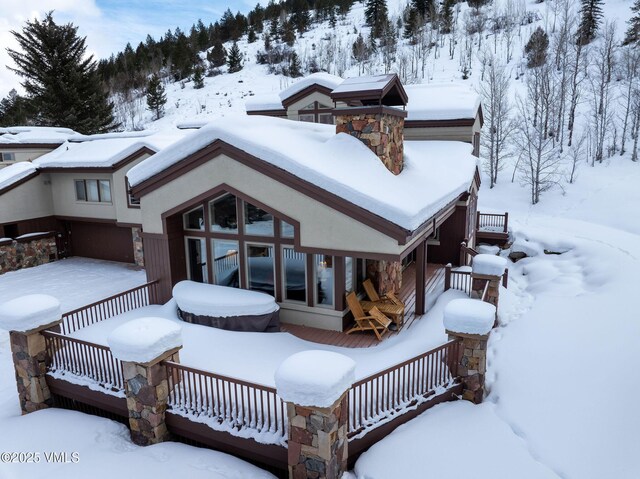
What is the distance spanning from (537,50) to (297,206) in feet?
148

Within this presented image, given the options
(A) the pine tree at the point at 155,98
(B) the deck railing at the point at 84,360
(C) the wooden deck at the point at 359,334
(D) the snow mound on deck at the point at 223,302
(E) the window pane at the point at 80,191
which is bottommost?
(C) the wooden deck at the point at 359,334

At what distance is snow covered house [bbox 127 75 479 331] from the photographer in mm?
8953

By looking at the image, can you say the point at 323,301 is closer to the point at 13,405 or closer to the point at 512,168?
the point at 13,405

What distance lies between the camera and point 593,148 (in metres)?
30.1

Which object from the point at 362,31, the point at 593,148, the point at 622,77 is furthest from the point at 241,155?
the point at 362,31

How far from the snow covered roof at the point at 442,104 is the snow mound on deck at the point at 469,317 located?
11.4m

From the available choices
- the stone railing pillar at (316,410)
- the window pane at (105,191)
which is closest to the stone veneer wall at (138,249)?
the window pane at (105,191)

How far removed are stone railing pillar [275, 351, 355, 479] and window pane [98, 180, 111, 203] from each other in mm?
16734

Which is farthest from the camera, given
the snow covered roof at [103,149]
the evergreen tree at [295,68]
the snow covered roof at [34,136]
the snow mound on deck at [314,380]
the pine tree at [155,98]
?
the evergreen tree at [295,68]

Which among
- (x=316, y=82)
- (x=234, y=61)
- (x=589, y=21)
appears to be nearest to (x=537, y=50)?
(x=589, y=21)

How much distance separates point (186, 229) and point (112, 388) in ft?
15.2

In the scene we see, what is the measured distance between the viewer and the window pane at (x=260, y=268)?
1070cm

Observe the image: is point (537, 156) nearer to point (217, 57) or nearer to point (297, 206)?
point (297, 206)

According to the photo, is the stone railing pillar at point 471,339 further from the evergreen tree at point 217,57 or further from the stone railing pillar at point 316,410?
the evergreen tree at point 217,57
